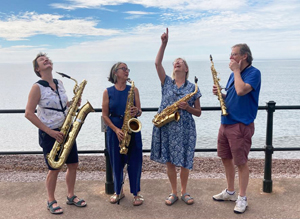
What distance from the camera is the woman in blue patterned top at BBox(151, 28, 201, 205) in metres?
3.60

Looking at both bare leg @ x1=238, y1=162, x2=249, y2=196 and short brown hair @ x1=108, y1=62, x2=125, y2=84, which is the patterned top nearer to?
short brown hair @ x1=108, y1=62, x2=125, y2=84

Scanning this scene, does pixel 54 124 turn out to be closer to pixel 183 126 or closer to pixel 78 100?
pixel 78 100

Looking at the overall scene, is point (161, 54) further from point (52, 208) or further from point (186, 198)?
point (52, 208)

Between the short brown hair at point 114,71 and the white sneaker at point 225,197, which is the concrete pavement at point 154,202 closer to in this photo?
the white sneaker at point 225,197

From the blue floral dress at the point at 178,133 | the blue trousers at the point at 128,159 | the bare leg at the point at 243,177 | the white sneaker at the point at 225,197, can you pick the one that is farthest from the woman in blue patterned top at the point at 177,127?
the bare leg at the point at 243,177

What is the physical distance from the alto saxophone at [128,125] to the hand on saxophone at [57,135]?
0.69 m

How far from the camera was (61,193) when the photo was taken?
405 cm

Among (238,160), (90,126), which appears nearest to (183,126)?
(238,160)

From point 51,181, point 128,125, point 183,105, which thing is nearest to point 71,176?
point 51,181

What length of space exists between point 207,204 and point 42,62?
8.52ft

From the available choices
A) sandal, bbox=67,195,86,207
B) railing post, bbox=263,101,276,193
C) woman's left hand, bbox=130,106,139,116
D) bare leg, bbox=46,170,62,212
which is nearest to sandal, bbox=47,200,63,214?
bare leg, bbox=46,170,62,212

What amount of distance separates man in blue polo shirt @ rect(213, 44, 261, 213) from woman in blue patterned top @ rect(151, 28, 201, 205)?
0.39m

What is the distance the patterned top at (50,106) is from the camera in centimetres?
336

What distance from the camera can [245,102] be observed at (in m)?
3.39
